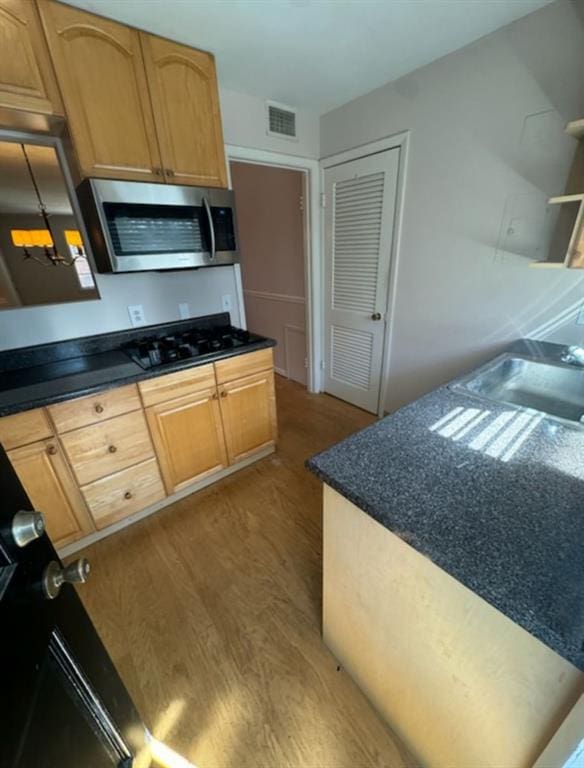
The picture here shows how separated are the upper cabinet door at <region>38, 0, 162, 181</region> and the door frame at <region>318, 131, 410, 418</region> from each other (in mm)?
1448

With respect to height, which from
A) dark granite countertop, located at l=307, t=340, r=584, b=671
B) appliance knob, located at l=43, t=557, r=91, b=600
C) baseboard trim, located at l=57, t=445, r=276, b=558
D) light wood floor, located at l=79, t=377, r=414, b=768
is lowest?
light wood floor, located at l=79, t=377, r=414, b=768

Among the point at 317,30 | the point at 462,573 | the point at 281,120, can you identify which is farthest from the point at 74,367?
the point at 281,120

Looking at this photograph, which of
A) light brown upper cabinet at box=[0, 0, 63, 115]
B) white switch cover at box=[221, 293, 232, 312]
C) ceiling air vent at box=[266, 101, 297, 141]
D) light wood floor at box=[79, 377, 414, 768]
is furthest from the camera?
white switch cover at box=[221, 293, 232, 312]

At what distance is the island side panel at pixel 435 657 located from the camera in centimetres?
61

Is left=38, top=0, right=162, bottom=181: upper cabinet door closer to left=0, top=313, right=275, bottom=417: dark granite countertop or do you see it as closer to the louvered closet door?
left=0, top=313, right=275, bottom=417: dark granite countertop

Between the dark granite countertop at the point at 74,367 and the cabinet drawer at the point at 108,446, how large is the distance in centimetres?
21

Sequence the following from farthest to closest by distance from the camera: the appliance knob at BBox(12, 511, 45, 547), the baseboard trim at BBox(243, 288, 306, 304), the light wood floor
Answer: the baseboard trim at BBox(243, 288, 306, 304) → the light wood floor → the appliance knob at BBox(12, 511, 45, 547)

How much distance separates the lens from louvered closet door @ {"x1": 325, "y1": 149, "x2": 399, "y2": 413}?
89.4 inches

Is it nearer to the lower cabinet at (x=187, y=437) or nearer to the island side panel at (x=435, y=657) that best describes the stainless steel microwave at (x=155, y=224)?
the lower cabinet at (x=187, y=437)

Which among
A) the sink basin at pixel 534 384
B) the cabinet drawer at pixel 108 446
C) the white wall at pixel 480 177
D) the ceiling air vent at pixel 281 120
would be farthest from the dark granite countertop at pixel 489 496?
the ceiling air vent at pixel 281 120

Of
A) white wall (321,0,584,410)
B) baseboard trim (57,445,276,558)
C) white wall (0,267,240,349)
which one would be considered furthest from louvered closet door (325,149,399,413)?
baseboard trim (57,445,276,558)

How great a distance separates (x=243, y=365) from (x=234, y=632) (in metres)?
1.33

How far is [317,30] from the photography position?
151 centimetres

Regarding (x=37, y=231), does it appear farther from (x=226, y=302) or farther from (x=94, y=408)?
(x=226, y=302)
